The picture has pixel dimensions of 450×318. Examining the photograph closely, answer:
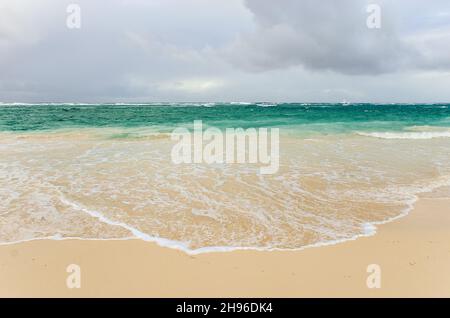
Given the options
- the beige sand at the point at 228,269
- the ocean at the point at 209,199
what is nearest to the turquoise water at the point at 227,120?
the ocean at the point at 209,199

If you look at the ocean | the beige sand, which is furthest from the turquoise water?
the beige sand

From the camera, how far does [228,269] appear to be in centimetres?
421

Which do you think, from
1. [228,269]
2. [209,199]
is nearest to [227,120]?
[209,199]

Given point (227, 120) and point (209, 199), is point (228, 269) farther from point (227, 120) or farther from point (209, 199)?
point (227, 120)

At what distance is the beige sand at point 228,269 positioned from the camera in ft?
12.4

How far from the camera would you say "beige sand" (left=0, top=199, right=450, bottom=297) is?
12.4ft

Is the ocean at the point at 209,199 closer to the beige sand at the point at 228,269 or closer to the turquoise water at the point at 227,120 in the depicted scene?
the beige sand at the point at 228,269

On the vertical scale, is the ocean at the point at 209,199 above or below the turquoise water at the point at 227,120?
below

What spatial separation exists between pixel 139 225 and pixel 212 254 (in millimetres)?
1774

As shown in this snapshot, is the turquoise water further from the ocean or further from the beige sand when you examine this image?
the beige sand

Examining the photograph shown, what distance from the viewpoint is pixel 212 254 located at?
4613 millimetres

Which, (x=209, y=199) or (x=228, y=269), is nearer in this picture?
(x=228, y=269)
